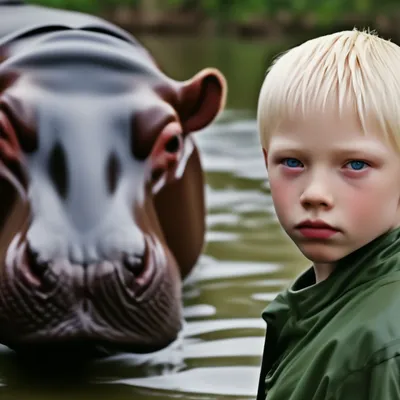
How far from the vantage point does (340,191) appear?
1.82 m

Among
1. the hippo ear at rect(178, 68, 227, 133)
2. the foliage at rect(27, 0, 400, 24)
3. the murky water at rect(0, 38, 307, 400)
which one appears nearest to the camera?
the murky water at rect(0, 38, 307, 400)

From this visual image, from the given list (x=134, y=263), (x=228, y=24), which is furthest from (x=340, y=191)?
(x=228, y=24)

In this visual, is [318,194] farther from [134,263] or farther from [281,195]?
[134,263]

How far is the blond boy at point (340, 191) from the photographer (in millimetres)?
Answer: 1767

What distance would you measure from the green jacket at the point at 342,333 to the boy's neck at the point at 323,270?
2cm

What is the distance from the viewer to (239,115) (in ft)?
40.9

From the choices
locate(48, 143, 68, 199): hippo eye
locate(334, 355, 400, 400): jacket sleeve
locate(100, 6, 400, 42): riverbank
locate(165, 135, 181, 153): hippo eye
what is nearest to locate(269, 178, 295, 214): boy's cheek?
locate(334, 355, 400, 400): jacket sleeve

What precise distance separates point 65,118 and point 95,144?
0.46 ft

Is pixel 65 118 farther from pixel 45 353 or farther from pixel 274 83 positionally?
pixel 274 83

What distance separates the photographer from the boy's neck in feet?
6.38

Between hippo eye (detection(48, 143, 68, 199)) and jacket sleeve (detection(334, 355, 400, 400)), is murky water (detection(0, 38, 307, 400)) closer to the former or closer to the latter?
hippo eye (detection(48, 143, 68, 199))

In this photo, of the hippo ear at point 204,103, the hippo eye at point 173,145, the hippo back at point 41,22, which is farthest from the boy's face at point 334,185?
the hippo back at point 41,22

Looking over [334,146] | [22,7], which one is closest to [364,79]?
[334,146]

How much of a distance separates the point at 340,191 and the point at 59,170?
6.56 ft
